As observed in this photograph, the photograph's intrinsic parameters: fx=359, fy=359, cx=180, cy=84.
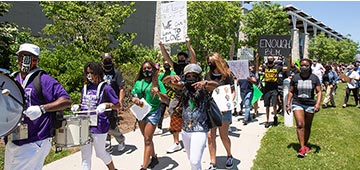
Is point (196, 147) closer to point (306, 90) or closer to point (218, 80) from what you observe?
point (218, 80)

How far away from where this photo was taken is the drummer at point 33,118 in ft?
11.0

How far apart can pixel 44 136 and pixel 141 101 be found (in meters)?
2.16

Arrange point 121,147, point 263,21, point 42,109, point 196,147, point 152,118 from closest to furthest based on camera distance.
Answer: point 42,109
point 196,147
point 152,118
point 121,147
point 263,21

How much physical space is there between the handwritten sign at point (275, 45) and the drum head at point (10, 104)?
8914 mm

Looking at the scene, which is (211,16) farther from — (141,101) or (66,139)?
(66,139)

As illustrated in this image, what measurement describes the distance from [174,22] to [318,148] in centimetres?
381

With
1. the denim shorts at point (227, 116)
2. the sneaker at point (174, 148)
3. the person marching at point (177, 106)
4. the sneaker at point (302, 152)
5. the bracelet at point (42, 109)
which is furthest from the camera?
the sneaker at point (174, 148)

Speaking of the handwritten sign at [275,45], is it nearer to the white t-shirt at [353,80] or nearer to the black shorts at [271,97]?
the black shorts at [271,97]

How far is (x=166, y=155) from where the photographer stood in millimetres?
6691

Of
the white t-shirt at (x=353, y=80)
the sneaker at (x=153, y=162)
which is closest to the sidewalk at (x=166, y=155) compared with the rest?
the sneaker at (x=153, y=162)

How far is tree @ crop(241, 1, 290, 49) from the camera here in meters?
33.0

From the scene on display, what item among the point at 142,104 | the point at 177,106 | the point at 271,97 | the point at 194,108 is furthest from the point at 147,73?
the point at 271,97

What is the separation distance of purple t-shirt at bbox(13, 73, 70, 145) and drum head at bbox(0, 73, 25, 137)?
184 millimetres

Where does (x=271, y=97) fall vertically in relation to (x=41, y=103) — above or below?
below
